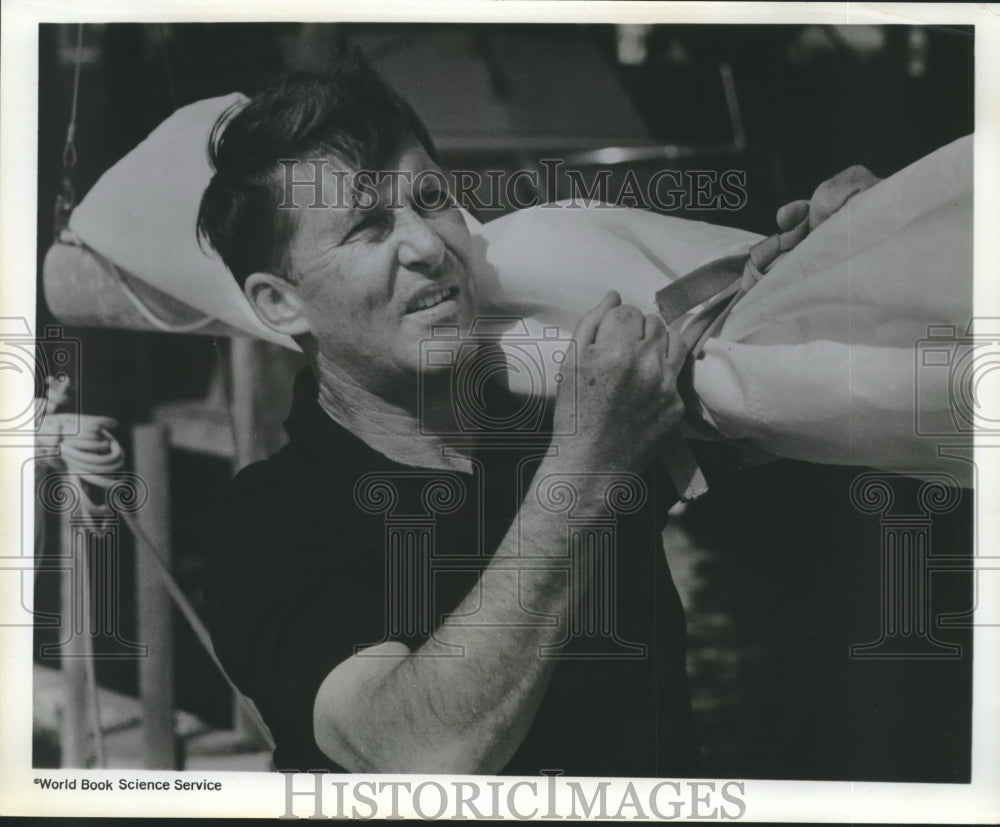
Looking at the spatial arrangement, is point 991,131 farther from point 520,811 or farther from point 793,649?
point 520,811

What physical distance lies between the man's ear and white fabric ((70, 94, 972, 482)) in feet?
0.15

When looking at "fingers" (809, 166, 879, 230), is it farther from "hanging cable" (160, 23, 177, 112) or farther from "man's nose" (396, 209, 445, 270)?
"hanging cable" (160, 23, 177, 112)

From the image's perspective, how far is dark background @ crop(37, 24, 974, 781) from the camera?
3.81 metres

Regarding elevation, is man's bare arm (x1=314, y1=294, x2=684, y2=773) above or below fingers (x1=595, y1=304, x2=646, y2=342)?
below

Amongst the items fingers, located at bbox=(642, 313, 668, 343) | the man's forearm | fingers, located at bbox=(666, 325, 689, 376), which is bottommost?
the man's forearm

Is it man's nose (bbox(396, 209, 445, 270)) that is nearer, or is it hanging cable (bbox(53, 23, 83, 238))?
man's nose (bbox(396, 209, 445, 270))

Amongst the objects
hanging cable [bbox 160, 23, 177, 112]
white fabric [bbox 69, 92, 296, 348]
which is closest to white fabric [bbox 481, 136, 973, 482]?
white fabric [bbox 69, 92, 296, 348]

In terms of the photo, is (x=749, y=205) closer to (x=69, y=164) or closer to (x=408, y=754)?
(x=408, y=754)

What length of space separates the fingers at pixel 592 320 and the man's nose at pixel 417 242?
532mm

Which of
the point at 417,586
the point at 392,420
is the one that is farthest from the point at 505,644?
the point at 392,420

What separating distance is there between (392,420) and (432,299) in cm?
44

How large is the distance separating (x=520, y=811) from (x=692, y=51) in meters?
2.71

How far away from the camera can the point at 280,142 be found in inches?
150

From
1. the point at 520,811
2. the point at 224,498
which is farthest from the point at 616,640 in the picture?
the point at 224,498
